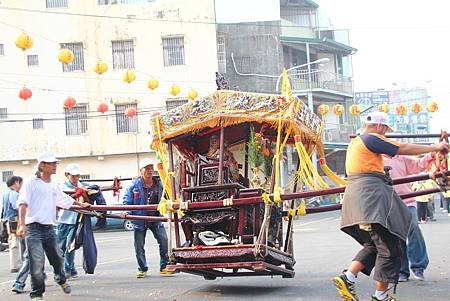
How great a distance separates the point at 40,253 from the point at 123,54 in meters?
28.9

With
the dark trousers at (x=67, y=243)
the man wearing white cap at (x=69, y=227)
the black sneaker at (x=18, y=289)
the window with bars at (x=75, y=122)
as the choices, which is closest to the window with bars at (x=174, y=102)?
the window with bars at (x=75, y=122)

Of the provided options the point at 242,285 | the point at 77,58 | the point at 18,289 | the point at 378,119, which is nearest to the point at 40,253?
the point at 18,289

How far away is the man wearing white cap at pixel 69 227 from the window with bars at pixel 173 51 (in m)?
25.6

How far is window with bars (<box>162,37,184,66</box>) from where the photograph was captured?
A: 36.8 meters

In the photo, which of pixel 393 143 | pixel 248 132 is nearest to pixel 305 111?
pixel 248 132

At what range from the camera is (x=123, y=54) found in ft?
121

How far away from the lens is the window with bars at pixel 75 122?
1433 inches

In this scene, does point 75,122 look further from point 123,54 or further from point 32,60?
point 123,54

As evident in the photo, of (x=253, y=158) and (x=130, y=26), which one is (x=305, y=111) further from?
(x=130, y=26)

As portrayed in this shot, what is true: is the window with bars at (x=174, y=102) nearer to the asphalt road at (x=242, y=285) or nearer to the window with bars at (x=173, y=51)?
the window with bars at (x=173, y=51)

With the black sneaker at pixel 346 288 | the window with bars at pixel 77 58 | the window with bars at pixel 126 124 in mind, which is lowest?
the black sneaker at pixel 346 288

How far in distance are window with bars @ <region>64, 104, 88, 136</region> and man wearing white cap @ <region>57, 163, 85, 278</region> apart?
82.7 ft

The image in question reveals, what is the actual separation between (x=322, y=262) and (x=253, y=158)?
3.15 m

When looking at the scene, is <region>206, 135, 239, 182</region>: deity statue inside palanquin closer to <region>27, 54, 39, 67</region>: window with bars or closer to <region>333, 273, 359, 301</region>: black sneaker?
<region>333, 273, 359, 301</region>: black sneaker
